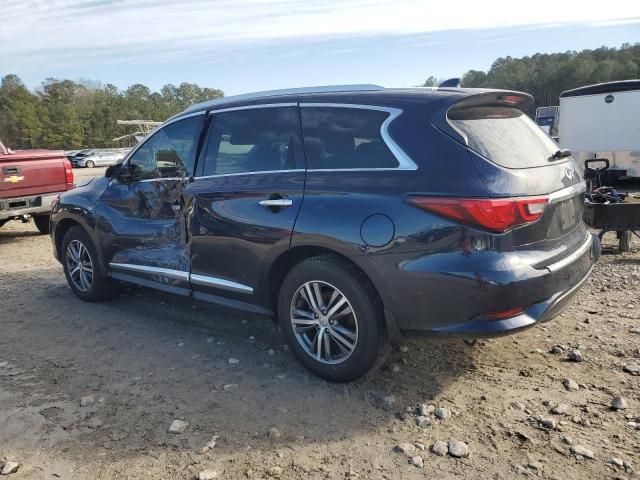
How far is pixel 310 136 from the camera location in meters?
3.81

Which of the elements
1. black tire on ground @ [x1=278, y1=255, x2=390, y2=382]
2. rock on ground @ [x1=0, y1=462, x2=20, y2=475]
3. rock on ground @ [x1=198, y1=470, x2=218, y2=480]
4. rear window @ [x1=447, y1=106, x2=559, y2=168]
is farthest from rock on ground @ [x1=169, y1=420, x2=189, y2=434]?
rear window @ [x1=447, y1=106, x2=559, y2=168]

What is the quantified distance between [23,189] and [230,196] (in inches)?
249

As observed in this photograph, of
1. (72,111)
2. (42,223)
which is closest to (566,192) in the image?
(42,223)

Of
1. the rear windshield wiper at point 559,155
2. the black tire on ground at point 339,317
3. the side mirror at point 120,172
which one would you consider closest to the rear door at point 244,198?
the black tire on ground at point 339,317

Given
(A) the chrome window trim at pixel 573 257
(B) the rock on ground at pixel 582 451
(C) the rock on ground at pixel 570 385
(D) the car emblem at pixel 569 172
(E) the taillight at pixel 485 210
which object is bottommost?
(B) the rock on ground at pixel 582 451

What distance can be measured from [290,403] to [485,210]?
5.46ft

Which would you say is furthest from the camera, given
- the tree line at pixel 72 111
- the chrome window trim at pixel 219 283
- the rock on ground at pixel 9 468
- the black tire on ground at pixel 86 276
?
the tree line at pixel 72 111

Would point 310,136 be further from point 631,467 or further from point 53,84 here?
point 53,84

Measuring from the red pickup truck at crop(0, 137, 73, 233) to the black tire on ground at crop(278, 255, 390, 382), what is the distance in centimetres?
675

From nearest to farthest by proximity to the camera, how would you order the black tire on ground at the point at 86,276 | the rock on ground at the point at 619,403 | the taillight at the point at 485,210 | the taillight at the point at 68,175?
1. the taillight at the point at 485,210
2. the rock on ground at the point at 619,403
3. the black tire on ground at the point at 86,276
4. the taillight at the point at 68,175

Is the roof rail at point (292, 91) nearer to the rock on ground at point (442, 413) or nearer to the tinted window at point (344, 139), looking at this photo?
the tinted window at point (344, 139)

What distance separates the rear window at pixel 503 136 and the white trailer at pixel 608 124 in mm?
9243

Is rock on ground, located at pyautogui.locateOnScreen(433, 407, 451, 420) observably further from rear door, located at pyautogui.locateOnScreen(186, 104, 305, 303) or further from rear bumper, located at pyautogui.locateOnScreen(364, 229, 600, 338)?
rear door, located at pyautogui.locateOnScreen(186, 104, 305, 303)

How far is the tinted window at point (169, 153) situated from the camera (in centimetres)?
459
